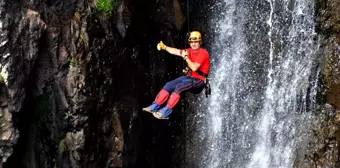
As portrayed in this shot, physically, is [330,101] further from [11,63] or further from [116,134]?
[11,63]

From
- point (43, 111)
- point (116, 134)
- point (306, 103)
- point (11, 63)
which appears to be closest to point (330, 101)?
point (306, 103)

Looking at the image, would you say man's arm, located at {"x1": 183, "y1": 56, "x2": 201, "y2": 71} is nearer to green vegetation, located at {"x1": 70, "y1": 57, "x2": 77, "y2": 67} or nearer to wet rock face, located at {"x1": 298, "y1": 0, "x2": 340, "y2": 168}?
green vegetation, located at {"x1": 70, "y1": 57, "x2": 77, "y2": 67}

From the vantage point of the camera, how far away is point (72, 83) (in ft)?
29.8

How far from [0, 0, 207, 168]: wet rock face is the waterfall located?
7.19 ft

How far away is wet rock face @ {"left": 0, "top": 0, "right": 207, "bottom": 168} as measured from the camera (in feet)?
Answer: 26.8

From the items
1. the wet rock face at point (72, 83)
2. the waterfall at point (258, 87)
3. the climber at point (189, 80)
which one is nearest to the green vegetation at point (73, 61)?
the wet rock face at point (72, 83)

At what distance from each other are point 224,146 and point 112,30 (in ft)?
15.1

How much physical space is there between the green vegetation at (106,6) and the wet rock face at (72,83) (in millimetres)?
101

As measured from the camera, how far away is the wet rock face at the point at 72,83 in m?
8.17

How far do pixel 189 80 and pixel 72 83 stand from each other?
7.95 feet

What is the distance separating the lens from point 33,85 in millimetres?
8758

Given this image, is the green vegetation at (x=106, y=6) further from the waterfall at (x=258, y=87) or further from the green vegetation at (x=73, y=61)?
the waterfall at (x=258, y=87)

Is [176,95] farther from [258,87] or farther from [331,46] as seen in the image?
[331,46]

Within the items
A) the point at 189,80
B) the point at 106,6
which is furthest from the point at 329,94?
the point at 106,6
